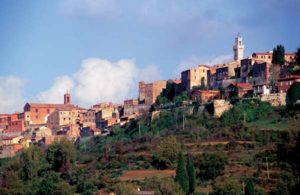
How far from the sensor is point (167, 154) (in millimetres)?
48531

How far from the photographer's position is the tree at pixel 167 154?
48406 mm

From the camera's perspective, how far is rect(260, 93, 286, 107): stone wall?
54.5m

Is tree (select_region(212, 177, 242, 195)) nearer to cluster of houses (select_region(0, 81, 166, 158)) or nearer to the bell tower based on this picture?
cluster of houses (select_region(0, 81, 166, 158))

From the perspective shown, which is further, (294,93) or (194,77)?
(194,77)

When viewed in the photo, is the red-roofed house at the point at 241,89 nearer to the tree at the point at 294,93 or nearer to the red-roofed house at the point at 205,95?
the red-roofed house at the point at 205,95

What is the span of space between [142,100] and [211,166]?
2813 centimetres

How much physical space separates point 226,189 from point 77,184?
12.2m

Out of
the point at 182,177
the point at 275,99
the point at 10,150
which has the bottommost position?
the point at 182,177

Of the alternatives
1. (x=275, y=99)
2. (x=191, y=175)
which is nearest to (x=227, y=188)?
(x=191, y=175)

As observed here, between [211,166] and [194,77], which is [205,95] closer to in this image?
[194,77]

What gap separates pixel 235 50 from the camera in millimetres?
70125

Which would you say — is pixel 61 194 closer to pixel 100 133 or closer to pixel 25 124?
pixel 100 133

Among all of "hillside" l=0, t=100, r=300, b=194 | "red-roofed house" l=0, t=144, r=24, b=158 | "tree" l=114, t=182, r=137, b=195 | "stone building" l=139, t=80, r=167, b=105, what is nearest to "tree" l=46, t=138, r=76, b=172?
"hillside" l=0, t=100, r=300, b=194

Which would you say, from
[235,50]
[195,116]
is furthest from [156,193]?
[235,50]
